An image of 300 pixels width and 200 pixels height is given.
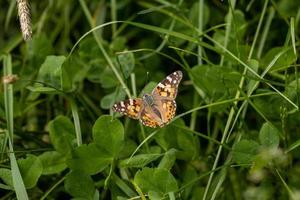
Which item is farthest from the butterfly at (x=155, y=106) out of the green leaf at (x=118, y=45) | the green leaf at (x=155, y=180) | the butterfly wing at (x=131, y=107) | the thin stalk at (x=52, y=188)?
the green leaf at (x=118, y=45)

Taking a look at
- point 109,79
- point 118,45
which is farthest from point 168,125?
point 118,45

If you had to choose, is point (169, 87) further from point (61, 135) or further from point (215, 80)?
point (61, 135)

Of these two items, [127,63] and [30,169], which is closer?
[30,169]

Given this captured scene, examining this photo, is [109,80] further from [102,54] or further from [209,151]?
[209,151]

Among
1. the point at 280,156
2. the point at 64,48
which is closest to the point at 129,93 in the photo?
the point at 280,156

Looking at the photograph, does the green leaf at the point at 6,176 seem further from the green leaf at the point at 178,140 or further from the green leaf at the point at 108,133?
the green leaf at the point at 178,140

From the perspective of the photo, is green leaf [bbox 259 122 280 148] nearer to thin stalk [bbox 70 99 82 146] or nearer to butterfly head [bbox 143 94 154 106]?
butterfly head [bbox 143 94 154 106]
